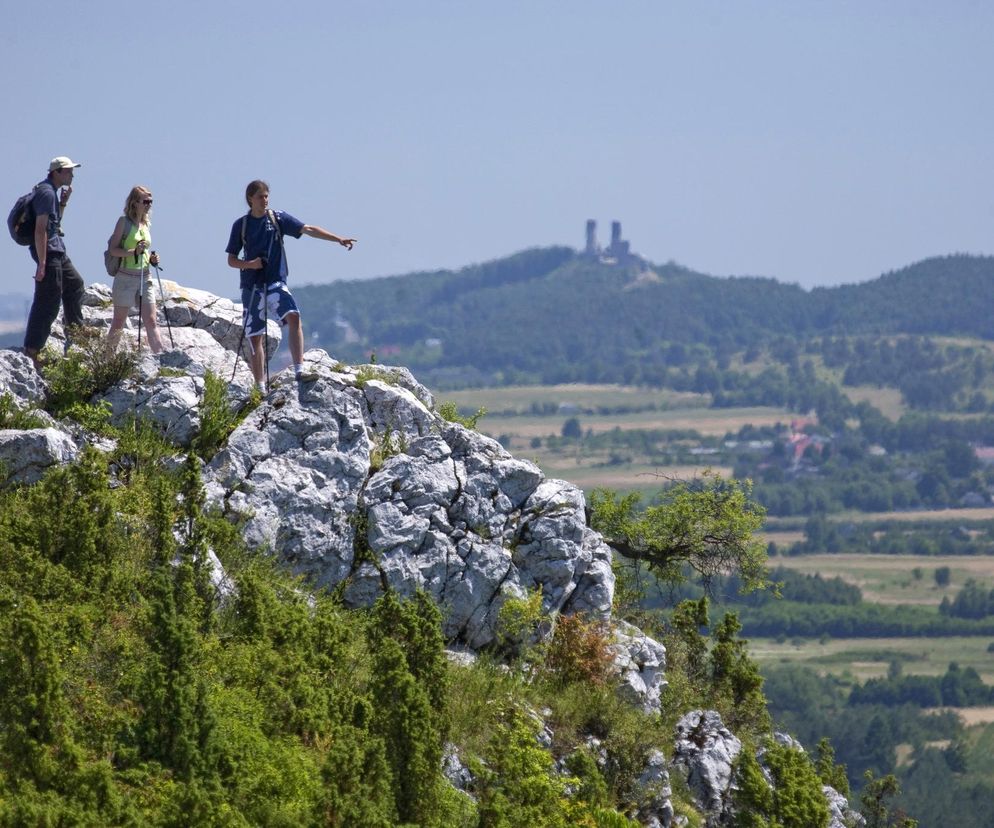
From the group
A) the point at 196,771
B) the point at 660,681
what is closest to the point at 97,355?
the point at 196,771

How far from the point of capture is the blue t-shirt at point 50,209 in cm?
1762

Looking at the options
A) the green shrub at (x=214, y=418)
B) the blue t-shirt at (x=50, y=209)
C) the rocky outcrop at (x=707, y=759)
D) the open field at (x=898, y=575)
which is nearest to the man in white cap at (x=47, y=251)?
the blue t-shirt at (x=50, y=209)

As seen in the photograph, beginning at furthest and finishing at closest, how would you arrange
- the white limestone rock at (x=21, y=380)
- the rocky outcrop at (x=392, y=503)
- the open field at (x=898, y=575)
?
the open field at (x=898, y=575) < the white limestone rock at (x=21, y=380) < the rocky outcrop at (x=392, y=503)

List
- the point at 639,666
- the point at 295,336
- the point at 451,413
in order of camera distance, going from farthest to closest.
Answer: the point at 451,413, the point at 295,336, the point at 639,666

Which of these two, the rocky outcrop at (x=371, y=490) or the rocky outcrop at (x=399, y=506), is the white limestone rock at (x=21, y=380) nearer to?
the rocky outcrop at (x=371, y=490)

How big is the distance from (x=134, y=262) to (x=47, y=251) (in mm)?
996

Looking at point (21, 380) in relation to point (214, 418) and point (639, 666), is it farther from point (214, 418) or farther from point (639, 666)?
point (639, 666)

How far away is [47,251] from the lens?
17750mm

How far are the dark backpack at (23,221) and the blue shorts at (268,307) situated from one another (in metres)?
2.60

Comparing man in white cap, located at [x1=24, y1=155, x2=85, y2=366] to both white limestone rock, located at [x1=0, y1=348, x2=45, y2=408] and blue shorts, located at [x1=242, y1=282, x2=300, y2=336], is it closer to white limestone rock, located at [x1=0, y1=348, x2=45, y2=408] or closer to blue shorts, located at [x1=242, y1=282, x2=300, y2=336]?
white limestone rock, located at [x1=0, y1=348, x2=45, y2=408]

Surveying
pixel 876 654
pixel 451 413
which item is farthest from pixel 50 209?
pixel 876 654

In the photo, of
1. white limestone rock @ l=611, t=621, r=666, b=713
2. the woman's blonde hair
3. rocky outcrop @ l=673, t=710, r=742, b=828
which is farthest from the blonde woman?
rocky outcrop @ l=673, t=710, r=742, b=828

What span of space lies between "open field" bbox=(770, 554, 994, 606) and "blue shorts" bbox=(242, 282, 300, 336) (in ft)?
517

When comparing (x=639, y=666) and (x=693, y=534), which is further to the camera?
(x=693, y=534)
